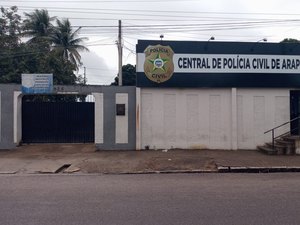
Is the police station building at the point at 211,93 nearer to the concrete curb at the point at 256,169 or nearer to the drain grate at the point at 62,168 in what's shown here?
the drain grate at the point at 62,168

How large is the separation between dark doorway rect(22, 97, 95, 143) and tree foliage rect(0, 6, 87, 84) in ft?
50.8

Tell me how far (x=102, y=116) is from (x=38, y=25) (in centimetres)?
2626

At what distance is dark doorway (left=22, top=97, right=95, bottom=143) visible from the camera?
64.2 ft

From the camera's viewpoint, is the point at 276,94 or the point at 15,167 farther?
the point at 276,94

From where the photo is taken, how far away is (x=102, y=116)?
59.6ft

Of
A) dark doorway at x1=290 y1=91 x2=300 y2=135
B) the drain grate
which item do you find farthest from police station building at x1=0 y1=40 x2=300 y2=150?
the drain grate

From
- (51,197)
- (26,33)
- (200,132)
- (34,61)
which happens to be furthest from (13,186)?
(26,33)

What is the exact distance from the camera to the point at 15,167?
1391 centimetres

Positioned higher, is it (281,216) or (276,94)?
(276,94)

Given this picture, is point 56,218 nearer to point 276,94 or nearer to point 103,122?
point 103,122

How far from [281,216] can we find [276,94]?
12.6 meters

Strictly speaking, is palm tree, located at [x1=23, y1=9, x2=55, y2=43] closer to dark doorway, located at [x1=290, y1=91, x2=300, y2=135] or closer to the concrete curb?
dark doorway, located at [x1=290, y1=91, x2=300, y2=135]

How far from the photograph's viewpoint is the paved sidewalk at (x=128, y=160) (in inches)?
528

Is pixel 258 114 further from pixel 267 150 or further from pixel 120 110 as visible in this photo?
pixel 120 110
